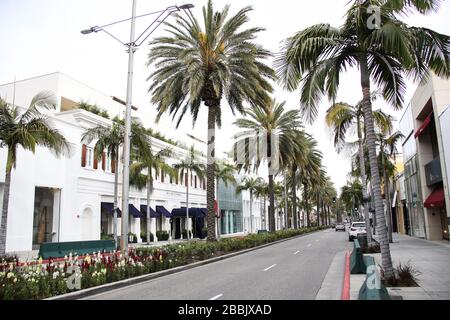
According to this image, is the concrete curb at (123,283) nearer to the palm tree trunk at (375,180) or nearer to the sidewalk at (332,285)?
the sidewalk at (332,285)

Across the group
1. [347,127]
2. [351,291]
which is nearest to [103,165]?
[347,127]

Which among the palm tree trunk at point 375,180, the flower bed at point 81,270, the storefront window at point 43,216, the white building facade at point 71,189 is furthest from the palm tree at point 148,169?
the palm tree trunk at point 375,180

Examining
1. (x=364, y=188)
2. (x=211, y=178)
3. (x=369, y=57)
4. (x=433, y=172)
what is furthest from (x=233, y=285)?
(x=433, y=172)

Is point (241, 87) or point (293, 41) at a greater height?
point (241, 87)

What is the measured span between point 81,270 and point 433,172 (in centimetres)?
2551

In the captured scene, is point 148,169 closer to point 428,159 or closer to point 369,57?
point 428,159

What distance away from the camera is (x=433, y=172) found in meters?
29.1

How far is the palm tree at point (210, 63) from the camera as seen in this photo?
22125 mm

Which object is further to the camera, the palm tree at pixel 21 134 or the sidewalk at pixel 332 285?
the palm tree at pixel 21 134

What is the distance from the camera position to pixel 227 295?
10.4 metres
